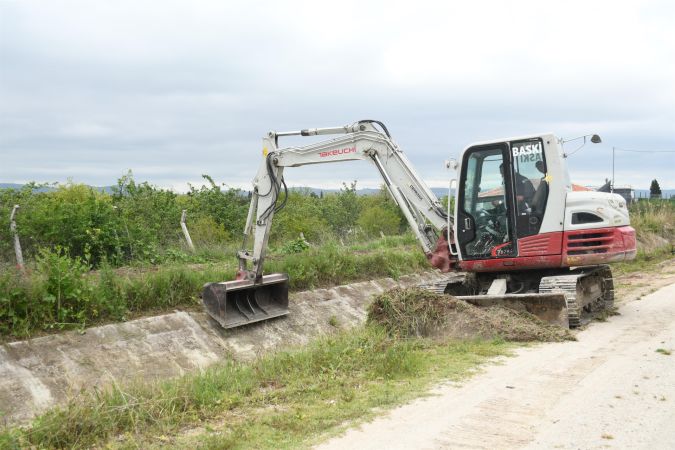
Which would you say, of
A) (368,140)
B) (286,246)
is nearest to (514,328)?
(368,140)

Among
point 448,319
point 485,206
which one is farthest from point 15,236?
point 485,206

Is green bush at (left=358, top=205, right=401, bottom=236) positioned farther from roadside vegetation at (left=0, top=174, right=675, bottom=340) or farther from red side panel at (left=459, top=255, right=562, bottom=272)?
red side panel at (left=459, top=255, right=562, bottom=272)

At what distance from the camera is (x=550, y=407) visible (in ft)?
18.1

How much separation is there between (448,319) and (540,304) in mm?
1370

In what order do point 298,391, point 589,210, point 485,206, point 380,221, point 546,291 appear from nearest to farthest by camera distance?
point 298,391 → point 546,291 → point 589,210 → point 485,206 → point 380,221

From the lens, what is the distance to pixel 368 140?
34.6 feet

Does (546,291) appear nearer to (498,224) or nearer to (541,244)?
(541,244)

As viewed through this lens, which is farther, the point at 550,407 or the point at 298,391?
the point at 298,391

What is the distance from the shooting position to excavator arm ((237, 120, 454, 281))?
1041 centimetres

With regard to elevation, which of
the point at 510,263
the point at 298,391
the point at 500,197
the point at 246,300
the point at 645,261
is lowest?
the point at 298,391

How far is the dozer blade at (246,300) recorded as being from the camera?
10.4m

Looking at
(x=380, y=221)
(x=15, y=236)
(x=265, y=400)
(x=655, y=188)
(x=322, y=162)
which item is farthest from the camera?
(x=655, y=188)

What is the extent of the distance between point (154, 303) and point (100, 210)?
3.87m

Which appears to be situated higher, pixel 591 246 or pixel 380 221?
pixel 380 221
